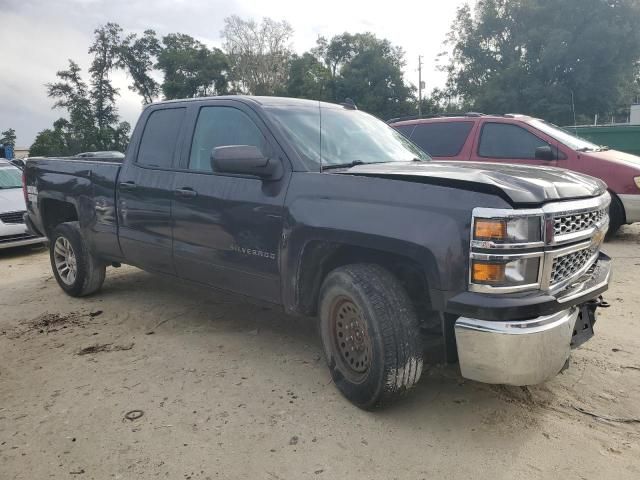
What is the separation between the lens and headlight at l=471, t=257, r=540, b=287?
2.50 metres

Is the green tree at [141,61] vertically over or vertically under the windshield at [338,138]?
over

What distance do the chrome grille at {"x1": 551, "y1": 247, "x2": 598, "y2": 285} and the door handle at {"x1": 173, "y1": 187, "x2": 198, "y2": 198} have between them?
248cm

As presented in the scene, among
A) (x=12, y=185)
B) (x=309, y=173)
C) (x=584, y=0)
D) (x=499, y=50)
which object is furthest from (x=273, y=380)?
(x=499, y=50)

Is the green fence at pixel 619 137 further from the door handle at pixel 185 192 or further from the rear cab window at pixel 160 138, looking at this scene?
the door handle at pixel 185 192

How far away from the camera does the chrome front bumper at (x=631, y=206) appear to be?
7.02 m

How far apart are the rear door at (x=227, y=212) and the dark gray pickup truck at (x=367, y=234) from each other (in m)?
0.01

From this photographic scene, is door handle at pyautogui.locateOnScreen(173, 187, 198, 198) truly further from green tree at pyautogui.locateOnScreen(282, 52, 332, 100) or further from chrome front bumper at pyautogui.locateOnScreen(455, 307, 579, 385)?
green tree at pyautogui.locateOnScreen(282, 52, 332, 100)

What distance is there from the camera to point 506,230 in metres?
2.48

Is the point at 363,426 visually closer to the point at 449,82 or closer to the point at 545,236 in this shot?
the point at 545,236

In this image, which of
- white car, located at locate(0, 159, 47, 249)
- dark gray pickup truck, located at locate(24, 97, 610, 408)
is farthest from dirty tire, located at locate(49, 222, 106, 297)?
white car, located at locate(0, 159, 47, 249)

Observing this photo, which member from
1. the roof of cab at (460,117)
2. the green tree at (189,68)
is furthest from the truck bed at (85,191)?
the green tree at (189,68)

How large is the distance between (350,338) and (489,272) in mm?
997

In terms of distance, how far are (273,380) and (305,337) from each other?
0.80m

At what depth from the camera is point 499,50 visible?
37.2 meters
